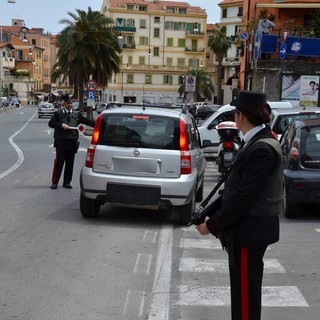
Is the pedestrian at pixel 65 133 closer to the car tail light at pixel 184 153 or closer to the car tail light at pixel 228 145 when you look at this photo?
the car tail light at pixel 228 145

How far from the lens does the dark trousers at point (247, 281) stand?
394 cm

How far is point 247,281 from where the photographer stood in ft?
13.0

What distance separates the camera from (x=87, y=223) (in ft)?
30.3

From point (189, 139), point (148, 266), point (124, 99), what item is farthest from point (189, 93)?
point (124, 99)

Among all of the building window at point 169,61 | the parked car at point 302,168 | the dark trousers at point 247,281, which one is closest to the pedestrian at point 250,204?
the dark trousers at point 247,281

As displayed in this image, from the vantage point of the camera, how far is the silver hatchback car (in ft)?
29.3

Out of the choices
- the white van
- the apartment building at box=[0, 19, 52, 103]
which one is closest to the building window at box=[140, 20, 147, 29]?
the apartment building at box=[0, 19, 52, 103]

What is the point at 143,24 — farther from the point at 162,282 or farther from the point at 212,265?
the point at 162,282

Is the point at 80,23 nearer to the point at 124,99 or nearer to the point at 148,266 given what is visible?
the point at 148,266

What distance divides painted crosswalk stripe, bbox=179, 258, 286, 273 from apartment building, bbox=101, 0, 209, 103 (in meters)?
88.5

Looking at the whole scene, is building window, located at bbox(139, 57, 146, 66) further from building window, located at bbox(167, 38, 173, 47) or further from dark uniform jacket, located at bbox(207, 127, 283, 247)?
dark uniform jacket, located at bbox(207, 127, 283, 247)

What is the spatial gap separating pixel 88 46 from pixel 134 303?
4207cm

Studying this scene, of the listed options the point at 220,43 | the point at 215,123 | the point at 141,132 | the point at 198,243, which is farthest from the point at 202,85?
the point at 198,243

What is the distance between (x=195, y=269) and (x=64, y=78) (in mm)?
44046
